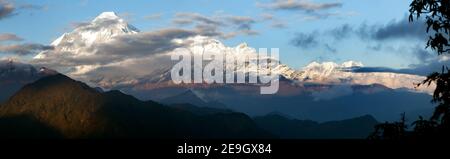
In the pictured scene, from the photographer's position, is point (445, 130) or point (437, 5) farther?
point (437, 5)

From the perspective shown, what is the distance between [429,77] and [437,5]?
431 centimetres
